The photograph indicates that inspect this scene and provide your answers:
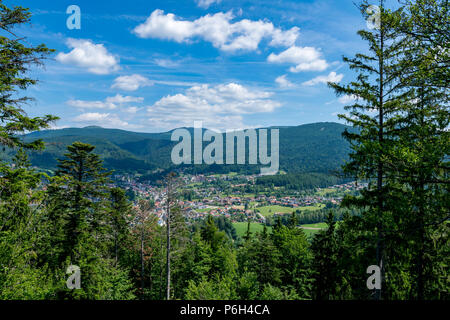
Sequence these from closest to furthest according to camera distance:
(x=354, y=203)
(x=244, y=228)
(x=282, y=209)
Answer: (x=354, y=203), (x=244, y=228), (x=282, y=209)

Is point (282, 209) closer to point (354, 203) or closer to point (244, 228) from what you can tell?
point (244, 228)

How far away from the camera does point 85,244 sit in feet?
47.4

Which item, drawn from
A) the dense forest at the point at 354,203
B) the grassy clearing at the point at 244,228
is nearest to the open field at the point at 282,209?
the grassy clearing at the point at 244,228

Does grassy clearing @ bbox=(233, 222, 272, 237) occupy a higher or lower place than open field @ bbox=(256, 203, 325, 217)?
lower

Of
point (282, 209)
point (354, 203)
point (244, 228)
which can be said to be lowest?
point (244, 228)

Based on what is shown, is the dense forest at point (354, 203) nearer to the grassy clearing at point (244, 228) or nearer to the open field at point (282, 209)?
the grassy clearing at point (244, 228)

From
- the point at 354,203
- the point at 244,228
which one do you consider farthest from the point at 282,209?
the point at 354,203

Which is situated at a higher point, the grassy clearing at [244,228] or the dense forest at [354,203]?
the dense forest at [354,203]

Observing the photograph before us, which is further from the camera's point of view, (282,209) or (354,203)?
(282,209)

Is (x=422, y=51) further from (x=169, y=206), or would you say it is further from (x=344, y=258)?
(x=169, y=206)

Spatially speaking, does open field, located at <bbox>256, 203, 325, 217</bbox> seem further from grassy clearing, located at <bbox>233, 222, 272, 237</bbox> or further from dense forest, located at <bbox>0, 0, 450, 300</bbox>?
dense forest, located at <bbox>0, 0, 450, 300</bbox>

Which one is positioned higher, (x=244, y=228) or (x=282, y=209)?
(x=282, y=209)

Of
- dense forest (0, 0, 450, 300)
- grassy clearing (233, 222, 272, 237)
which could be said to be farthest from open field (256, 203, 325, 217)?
dense forest (0, 0, 450, 300)

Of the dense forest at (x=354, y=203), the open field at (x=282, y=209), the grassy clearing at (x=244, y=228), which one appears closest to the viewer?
the dense forest at (x=354, y=203)
